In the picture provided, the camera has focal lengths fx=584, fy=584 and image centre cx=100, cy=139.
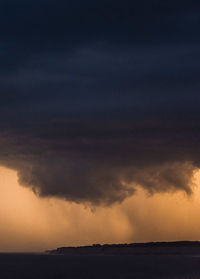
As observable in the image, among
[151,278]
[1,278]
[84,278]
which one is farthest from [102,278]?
[1,278]

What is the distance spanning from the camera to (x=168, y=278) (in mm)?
120938

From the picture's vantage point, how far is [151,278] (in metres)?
128

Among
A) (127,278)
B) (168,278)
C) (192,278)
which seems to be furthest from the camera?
(127,278)

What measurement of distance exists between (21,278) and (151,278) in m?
30.7

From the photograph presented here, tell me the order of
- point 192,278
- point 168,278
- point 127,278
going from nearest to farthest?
point 192,278 < point 168,278 < point 127,278

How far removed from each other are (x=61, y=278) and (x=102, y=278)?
9619mm

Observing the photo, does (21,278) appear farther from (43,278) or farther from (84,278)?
(84,278)

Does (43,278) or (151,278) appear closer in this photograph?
(151,278)

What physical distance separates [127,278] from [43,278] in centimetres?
2050

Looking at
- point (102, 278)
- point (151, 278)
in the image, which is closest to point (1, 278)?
point (102, 278)

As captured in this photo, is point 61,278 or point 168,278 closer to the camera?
point 168,278

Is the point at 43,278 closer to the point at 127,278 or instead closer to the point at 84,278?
the point at 84,278

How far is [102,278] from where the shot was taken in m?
135

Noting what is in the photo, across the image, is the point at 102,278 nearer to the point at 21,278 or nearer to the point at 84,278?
the point at 84,278
